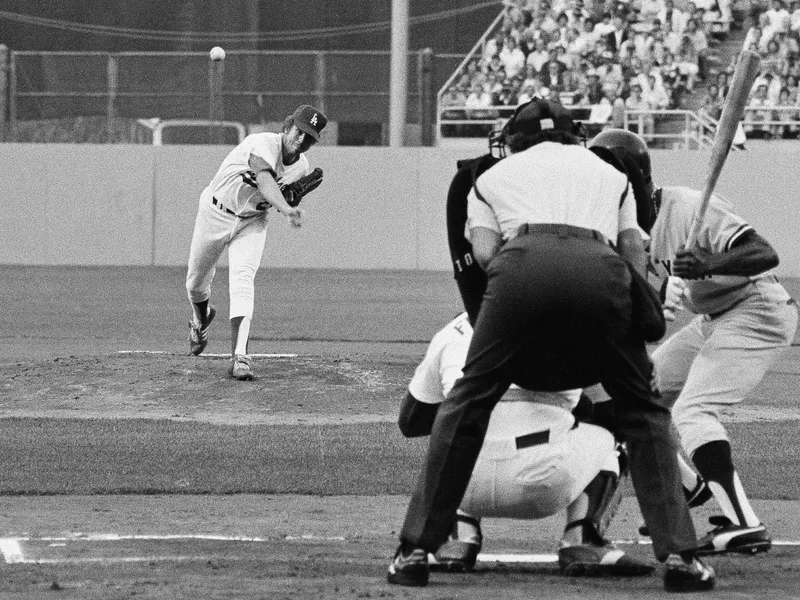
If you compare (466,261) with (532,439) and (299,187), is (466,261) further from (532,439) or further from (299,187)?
(299,187)

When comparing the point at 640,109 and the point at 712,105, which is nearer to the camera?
the point at 712,105

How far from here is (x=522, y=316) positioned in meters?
4.69

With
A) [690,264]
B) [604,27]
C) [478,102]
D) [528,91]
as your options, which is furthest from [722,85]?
[690,264]

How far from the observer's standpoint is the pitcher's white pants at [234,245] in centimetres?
1069

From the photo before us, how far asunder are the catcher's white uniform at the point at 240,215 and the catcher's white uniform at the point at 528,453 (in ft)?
18.3

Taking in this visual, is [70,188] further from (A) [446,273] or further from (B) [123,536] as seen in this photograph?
(B) [123,536]

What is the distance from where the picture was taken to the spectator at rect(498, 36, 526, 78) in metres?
26.2

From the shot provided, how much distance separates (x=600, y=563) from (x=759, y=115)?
20.2 meters

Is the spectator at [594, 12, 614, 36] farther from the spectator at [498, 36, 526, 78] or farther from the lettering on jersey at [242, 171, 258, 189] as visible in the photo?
the lettering on jersey at [242, 171, 258, 189]

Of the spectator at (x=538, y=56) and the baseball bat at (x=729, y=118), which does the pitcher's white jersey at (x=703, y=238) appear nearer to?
the baseball bat at (x=729, y=118)

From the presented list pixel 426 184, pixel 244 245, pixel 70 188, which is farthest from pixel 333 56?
pixel 244 245

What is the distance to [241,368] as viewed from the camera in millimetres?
10195

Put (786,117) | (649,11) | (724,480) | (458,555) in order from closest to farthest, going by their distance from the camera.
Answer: (458,555)
(724,480)
(786,117)
(649,11)

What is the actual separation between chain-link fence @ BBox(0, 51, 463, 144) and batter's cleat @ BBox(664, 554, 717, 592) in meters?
20.0
